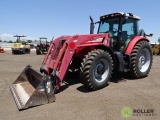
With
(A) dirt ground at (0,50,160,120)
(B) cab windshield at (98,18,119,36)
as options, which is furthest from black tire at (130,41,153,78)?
(B) cab windshield at (98,18,119,36)

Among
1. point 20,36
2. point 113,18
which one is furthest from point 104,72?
point 20,36

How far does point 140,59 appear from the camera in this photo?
7.98 meters

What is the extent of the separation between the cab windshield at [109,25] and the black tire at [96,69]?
1764 mm

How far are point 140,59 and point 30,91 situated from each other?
175 inches

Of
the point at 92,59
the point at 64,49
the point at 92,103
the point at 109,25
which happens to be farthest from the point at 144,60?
the point at 92,103

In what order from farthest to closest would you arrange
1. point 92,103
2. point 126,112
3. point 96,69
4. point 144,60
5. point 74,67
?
point 144,60, point 74,67, point 96,69, point 92,103, point 126,112

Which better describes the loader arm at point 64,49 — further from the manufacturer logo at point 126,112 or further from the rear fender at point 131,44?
the manufacturer logo at point 126,112

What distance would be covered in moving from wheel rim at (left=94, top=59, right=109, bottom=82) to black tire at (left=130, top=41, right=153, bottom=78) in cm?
147

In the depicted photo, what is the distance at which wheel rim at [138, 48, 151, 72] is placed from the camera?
26.3ft

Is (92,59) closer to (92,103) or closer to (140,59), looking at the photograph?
(92,103)

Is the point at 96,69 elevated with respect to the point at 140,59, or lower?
lower

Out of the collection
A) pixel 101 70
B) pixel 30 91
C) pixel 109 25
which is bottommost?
pixel 30 91

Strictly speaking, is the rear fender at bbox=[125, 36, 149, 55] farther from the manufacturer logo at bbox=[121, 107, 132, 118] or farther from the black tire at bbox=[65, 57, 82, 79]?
the manufacturer logo at bbox=[121, 107, 132, 118]

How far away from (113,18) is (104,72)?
2.40 meters
